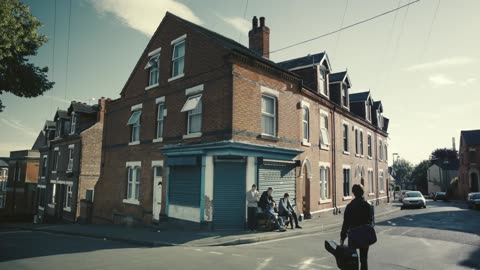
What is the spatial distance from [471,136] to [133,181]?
173 ft

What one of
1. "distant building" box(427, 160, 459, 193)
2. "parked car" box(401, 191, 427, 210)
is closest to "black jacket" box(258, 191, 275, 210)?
A: "parked car" box(401, 191, 427, 210)

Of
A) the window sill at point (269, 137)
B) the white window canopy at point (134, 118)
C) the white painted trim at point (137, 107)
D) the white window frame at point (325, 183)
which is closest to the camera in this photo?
the window sill at point (269, 137)

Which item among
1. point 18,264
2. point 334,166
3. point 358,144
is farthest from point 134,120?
point 358,144

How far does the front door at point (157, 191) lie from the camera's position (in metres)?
16.3

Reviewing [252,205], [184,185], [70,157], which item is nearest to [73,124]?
[70,157]

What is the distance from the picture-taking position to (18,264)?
7.57 m

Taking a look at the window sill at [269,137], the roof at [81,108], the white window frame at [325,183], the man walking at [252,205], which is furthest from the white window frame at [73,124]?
the white window frame at [325,183]

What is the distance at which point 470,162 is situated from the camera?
4606 centimetres

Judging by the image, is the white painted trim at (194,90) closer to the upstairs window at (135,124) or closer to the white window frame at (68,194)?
the upstairs window at (135,124)

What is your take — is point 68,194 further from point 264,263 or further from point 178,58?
point 264,263

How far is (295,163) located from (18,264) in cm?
1220

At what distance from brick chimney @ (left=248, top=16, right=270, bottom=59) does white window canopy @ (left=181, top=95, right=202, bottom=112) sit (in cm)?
737

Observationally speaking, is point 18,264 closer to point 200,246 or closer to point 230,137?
point 200,246

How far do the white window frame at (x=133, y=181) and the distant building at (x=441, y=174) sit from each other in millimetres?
67597
